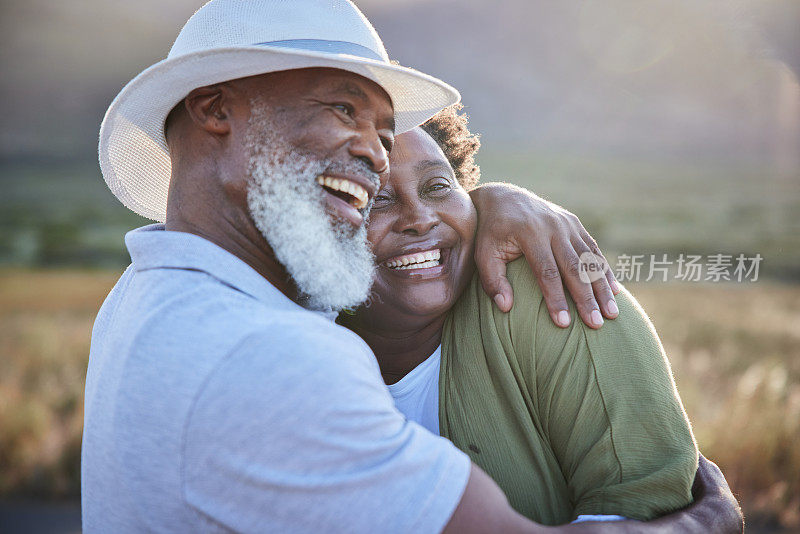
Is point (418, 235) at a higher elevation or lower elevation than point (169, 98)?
lower

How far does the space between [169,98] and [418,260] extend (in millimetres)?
1119

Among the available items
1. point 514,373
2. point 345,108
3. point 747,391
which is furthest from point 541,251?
point 747,391

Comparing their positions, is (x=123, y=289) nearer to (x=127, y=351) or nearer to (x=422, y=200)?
(x=127, y=351)

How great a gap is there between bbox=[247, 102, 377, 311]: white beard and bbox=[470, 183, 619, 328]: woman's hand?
59cm

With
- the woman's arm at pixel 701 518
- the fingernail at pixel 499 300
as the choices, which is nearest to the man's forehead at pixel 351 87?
the fingernail at pixel 499 300

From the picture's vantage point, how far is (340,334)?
1.70 m

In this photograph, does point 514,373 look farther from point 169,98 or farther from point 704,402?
point 704,402

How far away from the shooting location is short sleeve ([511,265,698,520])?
6.62 ft

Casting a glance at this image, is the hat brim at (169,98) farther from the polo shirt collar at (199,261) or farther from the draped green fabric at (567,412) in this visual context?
the draped green fabric at (567,412)

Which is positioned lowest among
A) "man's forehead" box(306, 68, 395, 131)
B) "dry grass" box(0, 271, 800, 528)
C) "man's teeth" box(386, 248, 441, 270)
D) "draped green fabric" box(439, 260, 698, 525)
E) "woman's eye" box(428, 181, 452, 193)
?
"dry grass" box(0, 271, 800, 528)

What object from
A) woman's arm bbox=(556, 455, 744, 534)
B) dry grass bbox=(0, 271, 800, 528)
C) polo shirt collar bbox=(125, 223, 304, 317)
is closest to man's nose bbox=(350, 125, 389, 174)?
polo shirt collar bbox=(125, 223, 304, 317)

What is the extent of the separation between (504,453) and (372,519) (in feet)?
2.92

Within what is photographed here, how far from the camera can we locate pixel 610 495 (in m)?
2.02

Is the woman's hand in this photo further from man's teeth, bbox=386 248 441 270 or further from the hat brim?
the hat brim
